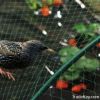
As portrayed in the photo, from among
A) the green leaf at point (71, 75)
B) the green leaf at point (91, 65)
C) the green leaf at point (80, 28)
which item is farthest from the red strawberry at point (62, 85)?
the green leaf at point (80, 28)

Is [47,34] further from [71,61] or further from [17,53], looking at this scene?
[71,61]

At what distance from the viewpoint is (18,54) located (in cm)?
445

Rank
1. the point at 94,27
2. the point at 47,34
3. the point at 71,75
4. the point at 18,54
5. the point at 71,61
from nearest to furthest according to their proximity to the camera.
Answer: the point at 71,61
the point at 18,54
the point at 71,75
the point at 94,27
the point at 47,34

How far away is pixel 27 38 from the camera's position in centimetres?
573

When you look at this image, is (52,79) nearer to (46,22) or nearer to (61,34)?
(61,34)

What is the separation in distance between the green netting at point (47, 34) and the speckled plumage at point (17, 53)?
0.53m

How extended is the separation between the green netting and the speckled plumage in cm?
53

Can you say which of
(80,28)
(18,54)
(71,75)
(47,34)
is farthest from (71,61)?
(47,34)

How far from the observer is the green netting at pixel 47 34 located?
5234 millimetres

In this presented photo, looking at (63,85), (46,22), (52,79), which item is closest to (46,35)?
(46,22)

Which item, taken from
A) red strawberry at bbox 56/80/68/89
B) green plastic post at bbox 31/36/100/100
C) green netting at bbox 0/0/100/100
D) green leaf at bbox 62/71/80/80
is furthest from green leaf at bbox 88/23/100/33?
green plastic post at bbox 31/36/100/100

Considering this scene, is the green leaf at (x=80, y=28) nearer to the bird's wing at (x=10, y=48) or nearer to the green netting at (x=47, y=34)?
the green netting at (x=47, y=34)

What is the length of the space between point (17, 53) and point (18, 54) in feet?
0.03

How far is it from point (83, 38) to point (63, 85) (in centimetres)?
57
